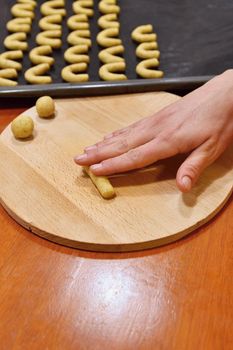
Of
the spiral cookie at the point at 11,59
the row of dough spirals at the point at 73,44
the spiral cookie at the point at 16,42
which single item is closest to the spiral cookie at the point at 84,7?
the row of dough spirals at the point at 73,44

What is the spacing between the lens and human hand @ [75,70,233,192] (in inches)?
36.9

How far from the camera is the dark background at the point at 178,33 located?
1.42 metres

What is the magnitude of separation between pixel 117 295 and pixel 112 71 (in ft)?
2.67

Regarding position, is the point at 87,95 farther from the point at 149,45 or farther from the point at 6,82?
the point at 149,45

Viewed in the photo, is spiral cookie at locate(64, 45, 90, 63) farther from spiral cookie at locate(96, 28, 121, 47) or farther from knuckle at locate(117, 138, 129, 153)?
knuckle at locate(117, 138, 129, 153)

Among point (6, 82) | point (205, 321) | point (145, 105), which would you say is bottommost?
point (205, 321)

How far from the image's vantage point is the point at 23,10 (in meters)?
1.68

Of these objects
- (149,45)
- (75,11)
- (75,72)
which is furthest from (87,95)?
(75,11)

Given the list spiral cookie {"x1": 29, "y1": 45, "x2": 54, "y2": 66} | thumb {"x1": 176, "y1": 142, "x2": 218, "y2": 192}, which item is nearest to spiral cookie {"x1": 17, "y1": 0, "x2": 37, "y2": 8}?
spiral cookie {"x1": 29, "y1": 45, "x2": 54, "y2": 66}

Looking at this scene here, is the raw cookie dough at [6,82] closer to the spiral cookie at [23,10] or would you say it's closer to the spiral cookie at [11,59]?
the spiral cookie at [11,59]

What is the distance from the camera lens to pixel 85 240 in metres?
0.84

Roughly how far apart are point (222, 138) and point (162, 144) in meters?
0.14

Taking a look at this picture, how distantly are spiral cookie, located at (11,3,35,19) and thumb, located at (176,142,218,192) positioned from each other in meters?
1.05

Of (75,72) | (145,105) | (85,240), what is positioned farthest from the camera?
(75,72)
